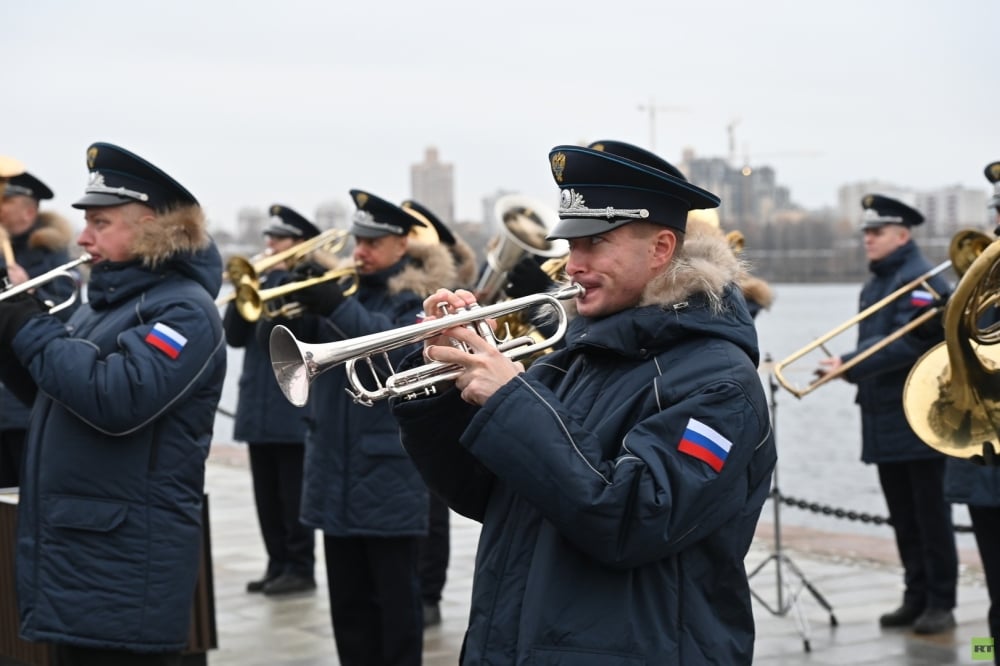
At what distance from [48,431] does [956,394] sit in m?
2.99

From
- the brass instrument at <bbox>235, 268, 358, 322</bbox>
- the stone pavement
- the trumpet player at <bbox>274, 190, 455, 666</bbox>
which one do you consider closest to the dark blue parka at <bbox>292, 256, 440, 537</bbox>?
the trumpet player at <bbox>274, 190, 455, 666</bbox>

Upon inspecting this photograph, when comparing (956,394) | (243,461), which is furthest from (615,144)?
(243,461)

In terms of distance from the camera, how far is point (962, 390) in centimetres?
454

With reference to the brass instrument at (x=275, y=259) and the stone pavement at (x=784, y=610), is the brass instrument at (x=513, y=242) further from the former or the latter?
the stone pavement at (x=784, y=610)

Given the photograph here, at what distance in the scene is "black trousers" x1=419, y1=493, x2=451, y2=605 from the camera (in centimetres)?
788

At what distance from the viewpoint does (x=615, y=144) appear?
12.1 ft

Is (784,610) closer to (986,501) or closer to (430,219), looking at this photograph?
(986,501)

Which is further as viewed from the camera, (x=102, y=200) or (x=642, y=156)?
(x=102, y=200)

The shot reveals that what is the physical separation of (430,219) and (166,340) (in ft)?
9.63

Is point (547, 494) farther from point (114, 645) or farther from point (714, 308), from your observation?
point (114, 645)

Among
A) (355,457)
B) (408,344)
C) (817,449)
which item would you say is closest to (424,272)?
(355,457)

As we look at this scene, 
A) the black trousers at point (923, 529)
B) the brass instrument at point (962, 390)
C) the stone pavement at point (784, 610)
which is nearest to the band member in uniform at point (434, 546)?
the stone pavement at point (784, 610)

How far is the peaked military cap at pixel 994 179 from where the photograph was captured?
18.8 ft

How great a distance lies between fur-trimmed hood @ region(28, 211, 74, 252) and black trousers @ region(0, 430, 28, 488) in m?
1.10
